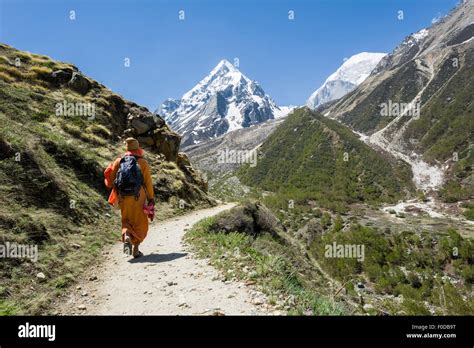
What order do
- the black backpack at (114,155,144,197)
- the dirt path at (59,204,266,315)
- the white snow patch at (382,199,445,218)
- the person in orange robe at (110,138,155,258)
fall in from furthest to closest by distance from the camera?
the white snow patch at (382,199,445,218), the person in orange robe at (110,138,155,258), the black backpack at (114,155,144,197), the dirt path at (59,204,266,315)

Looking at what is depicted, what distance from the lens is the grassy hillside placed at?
138m

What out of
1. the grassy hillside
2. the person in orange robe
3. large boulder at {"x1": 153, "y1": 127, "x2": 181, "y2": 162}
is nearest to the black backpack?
the person in orange robe

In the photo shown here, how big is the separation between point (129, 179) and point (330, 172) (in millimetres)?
160877

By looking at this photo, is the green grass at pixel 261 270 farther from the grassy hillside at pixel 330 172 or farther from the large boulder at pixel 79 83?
the grassy hillside at pixel 330 172

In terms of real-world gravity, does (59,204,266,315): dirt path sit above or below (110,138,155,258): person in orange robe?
below

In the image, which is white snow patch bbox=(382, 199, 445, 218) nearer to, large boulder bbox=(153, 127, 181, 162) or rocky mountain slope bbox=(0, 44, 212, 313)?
large boulder bbox=(153, 127, 181, 162)

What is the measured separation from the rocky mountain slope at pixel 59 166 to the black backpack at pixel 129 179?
7.30 feet

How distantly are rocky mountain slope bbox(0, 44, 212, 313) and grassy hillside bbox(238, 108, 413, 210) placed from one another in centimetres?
9996

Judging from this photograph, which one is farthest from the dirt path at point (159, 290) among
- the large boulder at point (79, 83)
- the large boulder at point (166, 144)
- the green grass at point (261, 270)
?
the large boulder at point (79, 83)

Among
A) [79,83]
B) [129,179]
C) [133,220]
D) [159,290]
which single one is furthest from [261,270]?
[79,83]
